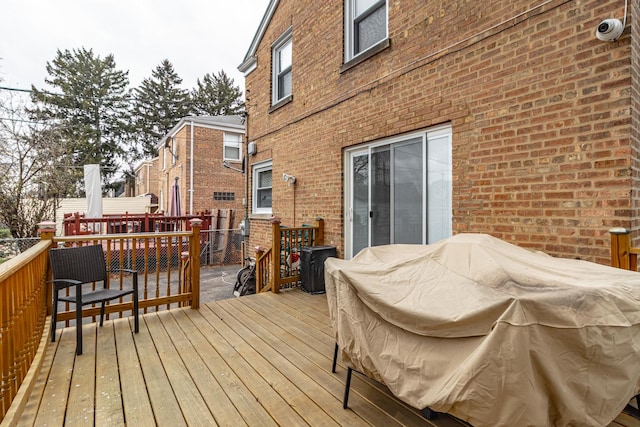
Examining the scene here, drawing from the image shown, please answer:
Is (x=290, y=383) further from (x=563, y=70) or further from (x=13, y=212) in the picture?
(x=13, y=212)

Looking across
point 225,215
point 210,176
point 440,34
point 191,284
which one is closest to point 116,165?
point 210,176

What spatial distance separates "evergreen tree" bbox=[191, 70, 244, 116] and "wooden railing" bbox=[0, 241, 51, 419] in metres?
29.4

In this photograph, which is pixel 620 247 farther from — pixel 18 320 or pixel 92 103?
pixel 92 103

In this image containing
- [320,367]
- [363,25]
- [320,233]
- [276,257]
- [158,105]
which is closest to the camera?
[320,367]

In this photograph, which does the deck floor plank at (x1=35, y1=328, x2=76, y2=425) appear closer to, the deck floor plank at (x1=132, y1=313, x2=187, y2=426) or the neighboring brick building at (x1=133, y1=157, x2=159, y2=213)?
the deck floor plank at (x1=132, y1=313, x2=187, y2=426)

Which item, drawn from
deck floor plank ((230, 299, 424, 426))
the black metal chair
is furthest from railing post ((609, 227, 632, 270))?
the black metal chair

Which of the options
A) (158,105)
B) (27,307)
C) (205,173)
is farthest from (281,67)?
(158,105)

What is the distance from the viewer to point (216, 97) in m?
30.3

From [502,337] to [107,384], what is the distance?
2.75 meters

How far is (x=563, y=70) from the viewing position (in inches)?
111

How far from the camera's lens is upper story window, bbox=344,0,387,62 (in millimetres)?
4688

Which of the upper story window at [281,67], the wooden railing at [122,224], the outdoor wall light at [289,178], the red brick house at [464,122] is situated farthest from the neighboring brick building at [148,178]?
the red brick house at [464,122]

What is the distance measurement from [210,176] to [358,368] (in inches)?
592

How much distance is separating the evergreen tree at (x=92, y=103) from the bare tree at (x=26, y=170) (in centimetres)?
1755
